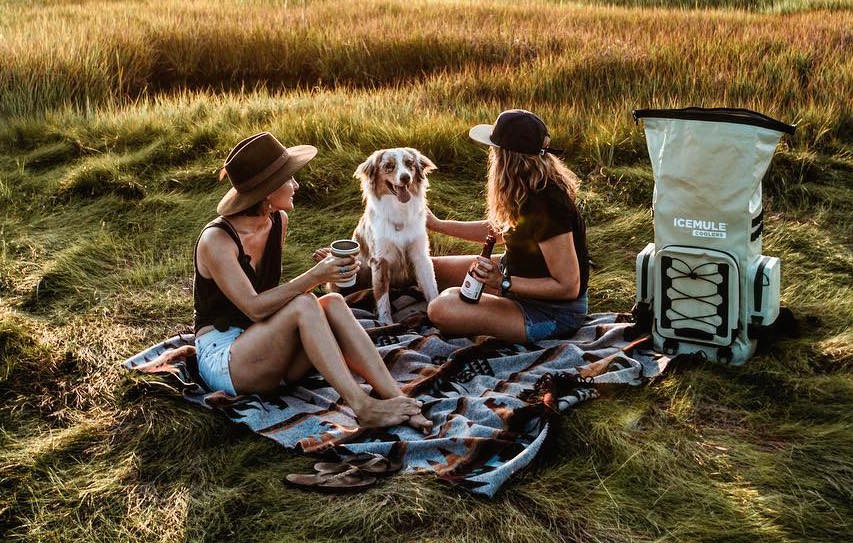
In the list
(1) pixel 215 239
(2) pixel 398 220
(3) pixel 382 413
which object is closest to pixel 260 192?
(1) pixel 215 239

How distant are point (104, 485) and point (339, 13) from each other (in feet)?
34.1

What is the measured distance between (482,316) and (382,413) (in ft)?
3.65

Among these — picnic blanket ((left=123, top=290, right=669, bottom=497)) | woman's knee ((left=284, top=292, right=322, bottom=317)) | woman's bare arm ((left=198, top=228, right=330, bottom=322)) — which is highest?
woman's bare arm ((left=198, top=228, right=330, bottom=322))

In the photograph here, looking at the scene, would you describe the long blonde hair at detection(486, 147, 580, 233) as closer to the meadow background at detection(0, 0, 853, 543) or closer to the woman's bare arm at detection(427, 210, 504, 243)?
the woman's bare arm at detection(427, 210, 504, 243)

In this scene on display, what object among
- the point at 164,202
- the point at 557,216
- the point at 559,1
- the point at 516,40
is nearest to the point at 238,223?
the point at 557,216

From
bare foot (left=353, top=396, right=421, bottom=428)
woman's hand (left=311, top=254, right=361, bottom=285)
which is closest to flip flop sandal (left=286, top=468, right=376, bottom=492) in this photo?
bare foot (left=353, top=396, right=421, bottom=428)

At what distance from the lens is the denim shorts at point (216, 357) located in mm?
4277

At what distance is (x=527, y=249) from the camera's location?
479cm

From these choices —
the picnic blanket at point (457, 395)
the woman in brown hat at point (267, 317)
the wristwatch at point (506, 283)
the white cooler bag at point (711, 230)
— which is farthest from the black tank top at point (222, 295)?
the white cooler bag at point (711, 230)

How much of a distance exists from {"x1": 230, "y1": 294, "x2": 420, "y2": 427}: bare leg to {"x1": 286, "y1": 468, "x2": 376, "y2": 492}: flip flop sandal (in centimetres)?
40

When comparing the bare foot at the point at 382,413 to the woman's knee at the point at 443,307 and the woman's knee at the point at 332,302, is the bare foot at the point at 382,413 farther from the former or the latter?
the woman's knee at the point at 443,307

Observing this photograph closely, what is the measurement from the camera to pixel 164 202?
24.5 feet

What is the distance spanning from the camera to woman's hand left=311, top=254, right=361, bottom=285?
13.2ft

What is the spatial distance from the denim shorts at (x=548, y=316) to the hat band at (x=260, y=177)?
1.56 meters
